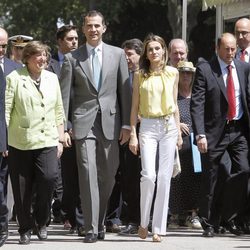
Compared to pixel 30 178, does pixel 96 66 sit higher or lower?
higher

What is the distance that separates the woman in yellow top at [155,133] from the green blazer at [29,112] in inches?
33.1

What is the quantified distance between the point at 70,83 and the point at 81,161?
0.82 meters

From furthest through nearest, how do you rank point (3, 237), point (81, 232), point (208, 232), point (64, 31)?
point (64, 31) → point (81, 232) → point (208, 232) → point (3, 237)

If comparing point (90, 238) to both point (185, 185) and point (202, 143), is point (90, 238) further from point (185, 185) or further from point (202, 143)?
point (185, 185)

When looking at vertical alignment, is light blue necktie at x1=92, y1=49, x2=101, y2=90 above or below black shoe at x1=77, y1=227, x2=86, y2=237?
above

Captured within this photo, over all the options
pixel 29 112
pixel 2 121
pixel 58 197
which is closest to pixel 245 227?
pixel 58 197

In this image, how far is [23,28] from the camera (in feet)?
137

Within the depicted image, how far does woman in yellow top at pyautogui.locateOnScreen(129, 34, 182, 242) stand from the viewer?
10.8 m

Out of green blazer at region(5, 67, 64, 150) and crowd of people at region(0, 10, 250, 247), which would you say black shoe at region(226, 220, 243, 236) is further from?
green blazer at region(5, 67, 64, 150)

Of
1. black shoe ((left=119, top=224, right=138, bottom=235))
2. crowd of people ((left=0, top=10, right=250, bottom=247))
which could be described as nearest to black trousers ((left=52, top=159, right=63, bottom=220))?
crowd of people ((left=0, top=10, right=250, bottom=247))

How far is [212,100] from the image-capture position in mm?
11430

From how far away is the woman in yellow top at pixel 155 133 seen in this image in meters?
10.8

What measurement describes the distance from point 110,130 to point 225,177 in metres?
1.42

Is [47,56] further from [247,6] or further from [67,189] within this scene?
[247,6]
